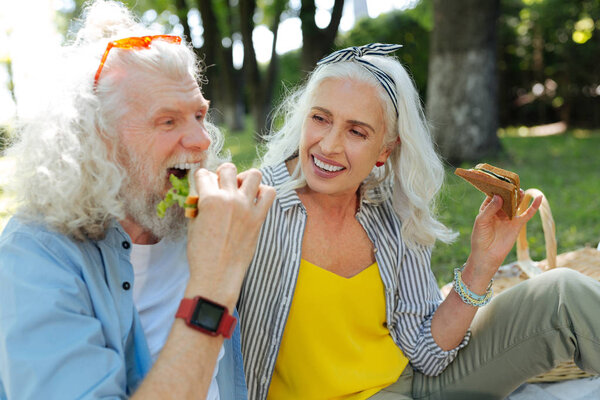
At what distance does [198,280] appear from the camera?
66.4 inches

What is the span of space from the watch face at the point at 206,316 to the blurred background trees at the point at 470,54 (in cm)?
820

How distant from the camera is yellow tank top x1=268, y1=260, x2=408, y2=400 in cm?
239

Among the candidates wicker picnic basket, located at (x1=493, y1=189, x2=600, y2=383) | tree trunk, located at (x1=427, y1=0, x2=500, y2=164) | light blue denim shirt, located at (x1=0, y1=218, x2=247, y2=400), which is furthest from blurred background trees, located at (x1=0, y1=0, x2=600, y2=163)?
light blue denim shirt, located at (x1=0, y1=218, x2=247, y2=400)

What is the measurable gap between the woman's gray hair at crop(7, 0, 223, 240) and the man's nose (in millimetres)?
201

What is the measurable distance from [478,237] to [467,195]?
4.90m

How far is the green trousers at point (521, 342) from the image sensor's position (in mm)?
2508

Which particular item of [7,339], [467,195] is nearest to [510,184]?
[7,339]

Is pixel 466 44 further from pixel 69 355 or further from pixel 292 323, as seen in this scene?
pixel 69 355

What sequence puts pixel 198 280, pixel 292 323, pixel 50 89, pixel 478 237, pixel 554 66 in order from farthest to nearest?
pixel 554 66
pixel 478 237
pixel 292 323
pixel 50 89
pixel 198 280

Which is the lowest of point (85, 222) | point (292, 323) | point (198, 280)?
point (292, 323)

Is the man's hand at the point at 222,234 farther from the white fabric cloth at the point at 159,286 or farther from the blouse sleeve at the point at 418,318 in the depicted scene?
the blouse sleeve at the point at 418,318

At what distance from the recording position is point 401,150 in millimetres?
2719

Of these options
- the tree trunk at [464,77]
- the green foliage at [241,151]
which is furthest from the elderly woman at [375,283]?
the tree trunk at [464,77]

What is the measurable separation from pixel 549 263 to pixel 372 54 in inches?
69.4
